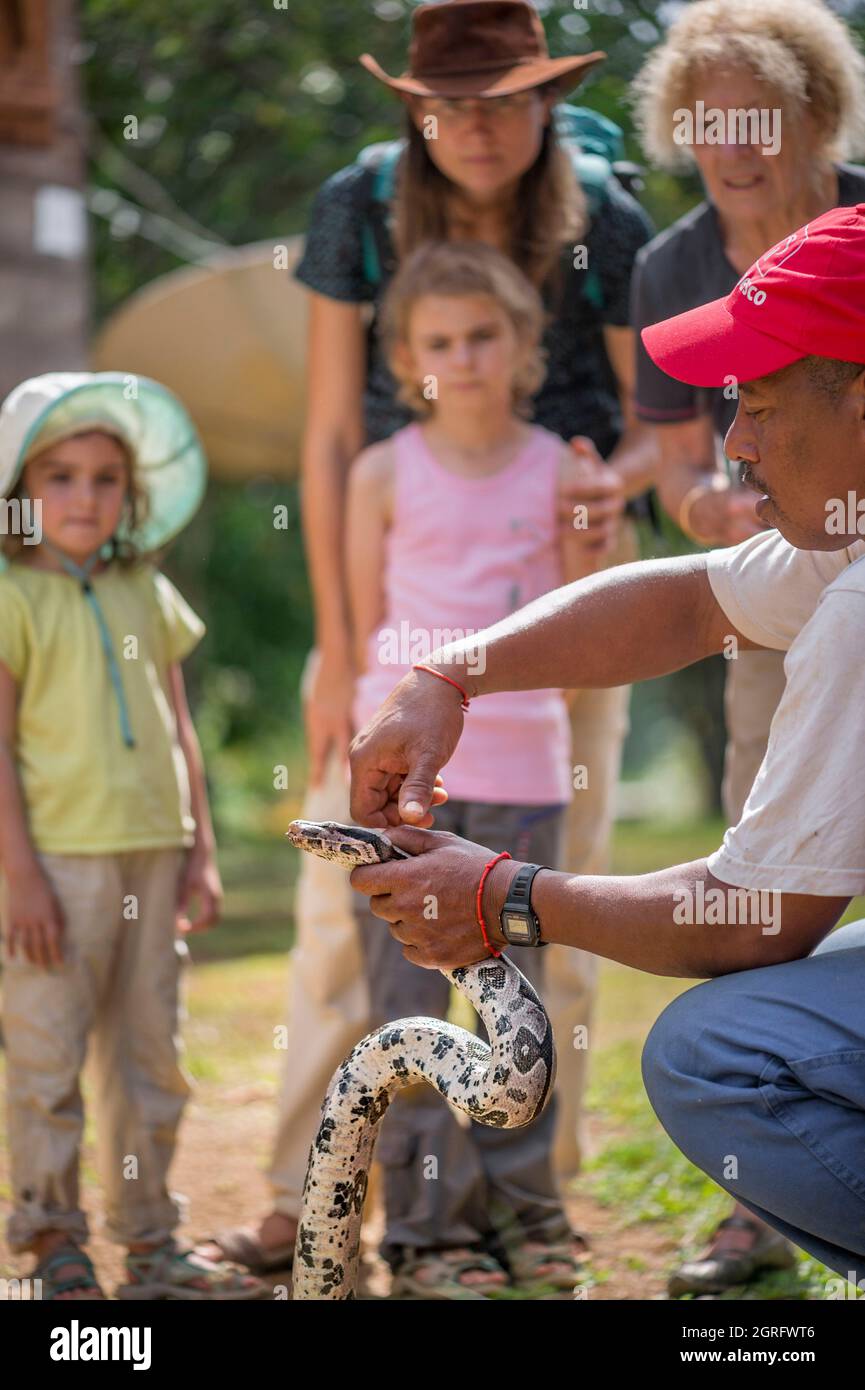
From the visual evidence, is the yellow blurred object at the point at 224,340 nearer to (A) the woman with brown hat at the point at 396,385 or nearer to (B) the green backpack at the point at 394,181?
(B) the green backpack at the point at 394,181

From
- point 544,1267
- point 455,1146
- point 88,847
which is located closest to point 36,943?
point 88,847

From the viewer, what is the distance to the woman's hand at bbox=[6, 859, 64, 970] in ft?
10.9

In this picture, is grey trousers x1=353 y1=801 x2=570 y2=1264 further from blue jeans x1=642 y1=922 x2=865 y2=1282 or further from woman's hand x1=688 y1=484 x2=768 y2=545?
blue jeans x1=642 y1=922 x2=865 y2=1282

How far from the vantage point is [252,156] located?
999cm

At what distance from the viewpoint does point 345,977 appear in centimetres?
376

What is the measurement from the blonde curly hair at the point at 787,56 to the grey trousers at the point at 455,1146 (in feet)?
4.86

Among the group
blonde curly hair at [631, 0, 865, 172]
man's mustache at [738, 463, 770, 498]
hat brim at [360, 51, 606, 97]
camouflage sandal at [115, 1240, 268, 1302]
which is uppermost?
hat brim at [360, 51, 606, 97]

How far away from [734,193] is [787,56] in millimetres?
276

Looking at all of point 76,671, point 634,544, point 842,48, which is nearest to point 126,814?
point 76,671

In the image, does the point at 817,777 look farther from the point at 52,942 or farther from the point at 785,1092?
the point at 52,942

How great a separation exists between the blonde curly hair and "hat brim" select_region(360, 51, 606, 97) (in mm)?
248

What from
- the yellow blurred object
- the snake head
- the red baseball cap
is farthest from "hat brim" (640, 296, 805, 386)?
the yellow blurred object

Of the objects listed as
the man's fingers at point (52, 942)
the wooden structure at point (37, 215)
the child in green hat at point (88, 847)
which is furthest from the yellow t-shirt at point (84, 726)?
the wooden structure at point (37, 215)

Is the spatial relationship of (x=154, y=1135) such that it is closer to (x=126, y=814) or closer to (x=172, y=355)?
(x=126, y=814)
